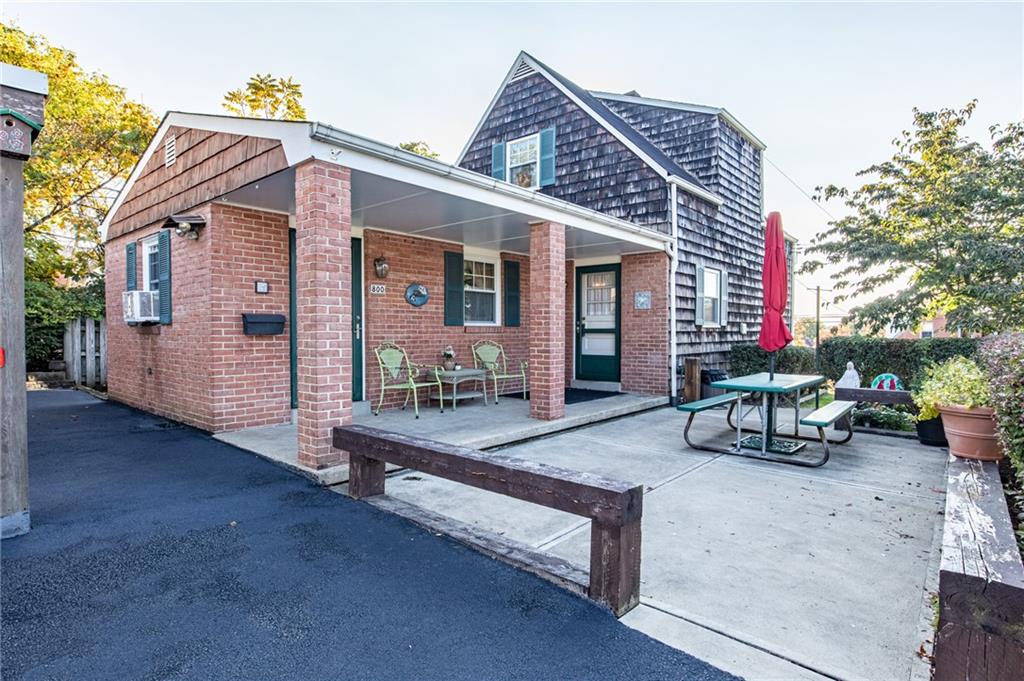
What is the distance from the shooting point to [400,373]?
7.16m

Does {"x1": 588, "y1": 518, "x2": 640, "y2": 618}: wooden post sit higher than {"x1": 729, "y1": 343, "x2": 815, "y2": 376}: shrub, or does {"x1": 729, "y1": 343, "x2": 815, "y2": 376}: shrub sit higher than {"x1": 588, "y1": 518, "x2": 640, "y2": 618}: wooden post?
{"x1": 729, "y1": 343, "x2": 815, "y2": 376}: shrub

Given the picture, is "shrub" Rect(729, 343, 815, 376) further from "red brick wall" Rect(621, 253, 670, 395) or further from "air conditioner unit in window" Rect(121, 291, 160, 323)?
"air conditioner unit in window" Rect(121, 291, 160, 323)

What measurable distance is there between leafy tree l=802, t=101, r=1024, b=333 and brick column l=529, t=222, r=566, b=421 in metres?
7.57

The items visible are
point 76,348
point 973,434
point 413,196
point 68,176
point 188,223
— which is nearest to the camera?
point 973,434

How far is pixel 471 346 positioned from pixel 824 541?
5874mm

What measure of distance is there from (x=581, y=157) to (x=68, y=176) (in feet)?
45.9

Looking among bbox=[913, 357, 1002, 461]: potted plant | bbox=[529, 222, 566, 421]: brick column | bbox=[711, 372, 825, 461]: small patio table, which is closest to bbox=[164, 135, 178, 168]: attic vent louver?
bbox=[529, 222, 566, 421]: brick column

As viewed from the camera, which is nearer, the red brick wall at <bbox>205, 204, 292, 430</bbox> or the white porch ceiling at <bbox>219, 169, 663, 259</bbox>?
the white porch ceiling at <bbox>219, 169, 663, 259</bbox>

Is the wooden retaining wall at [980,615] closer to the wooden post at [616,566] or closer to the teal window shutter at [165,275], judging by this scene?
the wooden post at [616,566]

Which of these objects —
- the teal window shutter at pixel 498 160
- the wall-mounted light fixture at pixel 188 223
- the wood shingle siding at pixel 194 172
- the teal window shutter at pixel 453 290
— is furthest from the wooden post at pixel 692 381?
the wall-mounted light fixture at pixel 188 223

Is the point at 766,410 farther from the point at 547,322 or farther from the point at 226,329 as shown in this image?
the point at 226,329

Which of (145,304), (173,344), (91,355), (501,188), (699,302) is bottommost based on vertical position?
(91,355)

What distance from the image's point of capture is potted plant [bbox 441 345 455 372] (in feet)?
24.1

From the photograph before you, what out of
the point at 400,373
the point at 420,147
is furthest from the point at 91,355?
the point at 420,147
